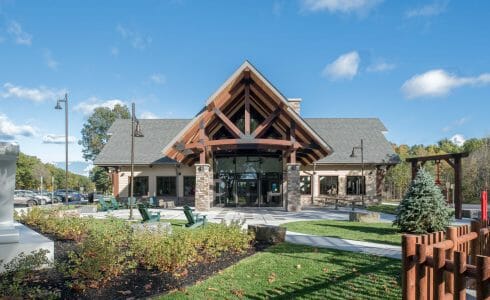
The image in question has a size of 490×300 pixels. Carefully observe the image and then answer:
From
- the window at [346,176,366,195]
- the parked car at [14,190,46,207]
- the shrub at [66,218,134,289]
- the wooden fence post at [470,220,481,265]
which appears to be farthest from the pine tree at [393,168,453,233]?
the parked car at [14,190,46,207]

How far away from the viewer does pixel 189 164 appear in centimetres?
2806

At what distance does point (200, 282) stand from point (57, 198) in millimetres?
38193

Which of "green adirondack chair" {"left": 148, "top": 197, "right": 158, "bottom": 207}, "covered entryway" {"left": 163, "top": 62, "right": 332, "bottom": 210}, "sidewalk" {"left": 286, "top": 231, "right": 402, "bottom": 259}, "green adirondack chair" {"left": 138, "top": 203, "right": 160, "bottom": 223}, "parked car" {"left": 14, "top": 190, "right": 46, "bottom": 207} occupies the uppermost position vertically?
"covered entryway" {"left": 163, "top": 62, "right": 332, "bottom": 210}

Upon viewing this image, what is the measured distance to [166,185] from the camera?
28.6 meters

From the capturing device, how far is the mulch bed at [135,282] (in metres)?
6.01

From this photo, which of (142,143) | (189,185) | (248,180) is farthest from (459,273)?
(142,143)

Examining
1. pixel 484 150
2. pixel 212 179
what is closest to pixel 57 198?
pixel 212 179

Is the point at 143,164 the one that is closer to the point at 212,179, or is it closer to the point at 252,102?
the point at 212,179

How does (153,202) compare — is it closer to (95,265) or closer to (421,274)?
(95,265)

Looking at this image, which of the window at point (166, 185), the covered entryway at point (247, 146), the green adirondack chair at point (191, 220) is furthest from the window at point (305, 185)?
the green adirondack chair at point (191, 220)

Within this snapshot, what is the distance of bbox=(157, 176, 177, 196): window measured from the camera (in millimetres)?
28484

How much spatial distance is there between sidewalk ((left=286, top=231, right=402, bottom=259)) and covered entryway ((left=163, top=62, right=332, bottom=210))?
9.65 metres

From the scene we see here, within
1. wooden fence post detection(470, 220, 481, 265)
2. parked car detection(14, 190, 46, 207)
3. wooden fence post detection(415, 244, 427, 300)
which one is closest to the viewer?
wooden fence post detection(415, 244, 427, 300)

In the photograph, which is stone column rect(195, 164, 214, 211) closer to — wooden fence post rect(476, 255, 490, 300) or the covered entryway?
the covered entryway
